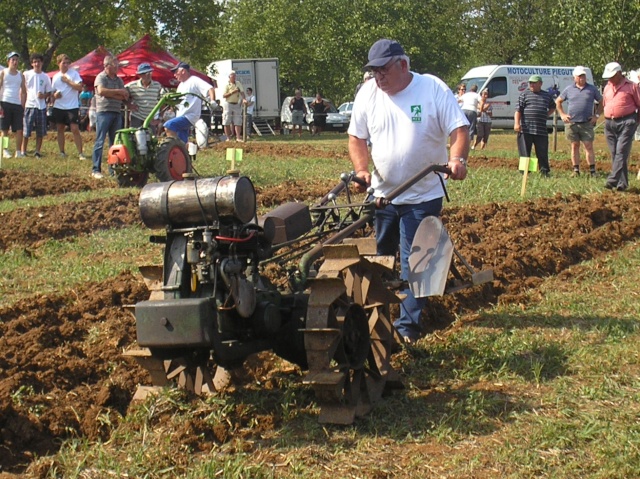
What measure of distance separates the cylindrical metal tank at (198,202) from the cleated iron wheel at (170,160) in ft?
24.5

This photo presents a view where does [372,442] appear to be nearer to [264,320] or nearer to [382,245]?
[264,320]

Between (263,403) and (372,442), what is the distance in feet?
2.52

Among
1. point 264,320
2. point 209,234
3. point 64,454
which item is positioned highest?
point 209,234

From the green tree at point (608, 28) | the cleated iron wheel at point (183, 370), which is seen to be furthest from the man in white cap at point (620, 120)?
the green tree at point (608, 28)

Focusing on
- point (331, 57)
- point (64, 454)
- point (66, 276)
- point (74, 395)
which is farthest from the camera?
point (331, 57)

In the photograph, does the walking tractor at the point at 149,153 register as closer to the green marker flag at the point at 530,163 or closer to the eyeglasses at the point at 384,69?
the green marker flag at the point at 530,163

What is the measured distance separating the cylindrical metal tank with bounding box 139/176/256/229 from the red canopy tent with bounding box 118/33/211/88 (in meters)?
26.3

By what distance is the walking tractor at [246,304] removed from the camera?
454 centimetres

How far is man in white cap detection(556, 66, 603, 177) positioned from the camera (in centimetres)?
1565

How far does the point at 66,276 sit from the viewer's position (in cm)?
816

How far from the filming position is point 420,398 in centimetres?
524

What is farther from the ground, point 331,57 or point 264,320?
point 331,57

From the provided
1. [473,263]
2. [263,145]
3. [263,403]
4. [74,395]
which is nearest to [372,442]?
[263,403]

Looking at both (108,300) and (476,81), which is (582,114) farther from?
(476,81)
